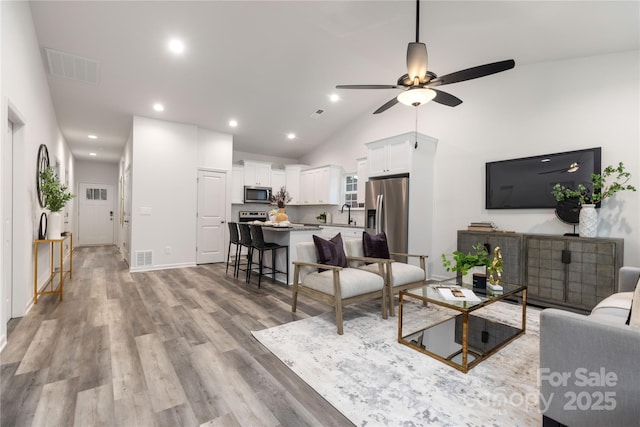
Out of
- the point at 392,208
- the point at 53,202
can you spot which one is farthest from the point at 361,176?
the point at 53,202

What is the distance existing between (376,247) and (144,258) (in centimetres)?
440

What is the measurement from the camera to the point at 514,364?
2.09m

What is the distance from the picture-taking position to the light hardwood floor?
155 centimetres

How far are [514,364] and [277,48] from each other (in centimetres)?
441

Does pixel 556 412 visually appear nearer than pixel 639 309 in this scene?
Yes

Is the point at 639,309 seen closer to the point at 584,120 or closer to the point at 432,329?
the point at 432,329

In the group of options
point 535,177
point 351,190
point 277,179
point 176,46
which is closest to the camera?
point 176,46

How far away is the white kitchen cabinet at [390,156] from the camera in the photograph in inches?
181

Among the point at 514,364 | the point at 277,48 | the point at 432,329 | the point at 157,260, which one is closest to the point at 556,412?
the point at 514,364

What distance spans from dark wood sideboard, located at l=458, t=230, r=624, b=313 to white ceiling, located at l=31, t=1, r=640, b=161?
211 centimetres

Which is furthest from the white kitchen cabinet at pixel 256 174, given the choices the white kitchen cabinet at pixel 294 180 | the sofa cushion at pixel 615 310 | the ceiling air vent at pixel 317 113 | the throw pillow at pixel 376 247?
the sofa cushion at pixel 615 310

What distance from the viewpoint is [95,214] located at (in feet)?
30.0

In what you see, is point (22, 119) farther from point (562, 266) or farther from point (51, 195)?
point (562, 266)

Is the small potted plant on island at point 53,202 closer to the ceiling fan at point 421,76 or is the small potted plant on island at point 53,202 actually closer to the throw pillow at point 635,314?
the ceiling fan at point 421,76
